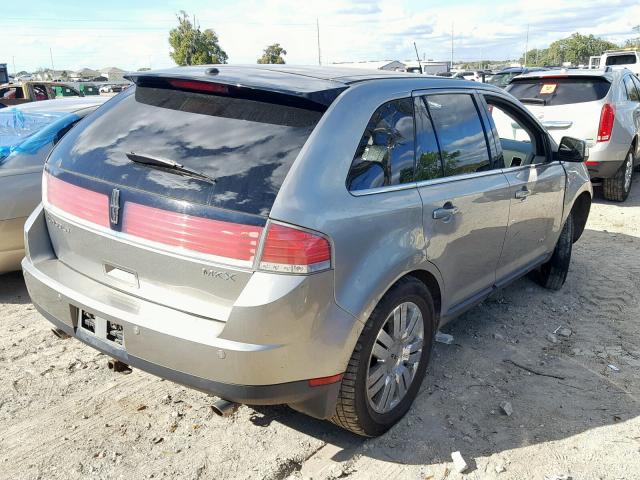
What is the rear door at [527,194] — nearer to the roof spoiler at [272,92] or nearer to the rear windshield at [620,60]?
the roof spoiler at [272,92]

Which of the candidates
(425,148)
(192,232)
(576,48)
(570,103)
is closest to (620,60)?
(570,103)

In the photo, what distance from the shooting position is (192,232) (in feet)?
7.86

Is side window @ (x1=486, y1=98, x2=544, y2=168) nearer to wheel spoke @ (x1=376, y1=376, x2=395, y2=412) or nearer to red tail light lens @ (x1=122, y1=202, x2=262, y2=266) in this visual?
wheel spoke @ (x1=376, y1=376, x2=395, y2=412)

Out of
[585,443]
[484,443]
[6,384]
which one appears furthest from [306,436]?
[6,384]

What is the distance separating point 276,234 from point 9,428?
1825mm

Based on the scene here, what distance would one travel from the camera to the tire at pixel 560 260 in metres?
5.04

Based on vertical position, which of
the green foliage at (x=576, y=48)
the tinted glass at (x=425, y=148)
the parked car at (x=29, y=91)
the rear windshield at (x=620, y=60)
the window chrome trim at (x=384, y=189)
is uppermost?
the green foliage at (x=576, y=48)

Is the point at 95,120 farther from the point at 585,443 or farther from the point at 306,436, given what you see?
the point at 585,443

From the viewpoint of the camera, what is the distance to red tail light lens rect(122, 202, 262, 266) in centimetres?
231

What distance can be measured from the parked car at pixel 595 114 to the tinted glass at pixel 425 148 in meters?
5.52

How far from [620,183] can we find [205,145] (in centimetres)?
744

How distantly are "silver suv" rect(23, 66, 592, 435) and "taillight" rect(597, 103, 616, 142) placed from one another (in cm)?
542

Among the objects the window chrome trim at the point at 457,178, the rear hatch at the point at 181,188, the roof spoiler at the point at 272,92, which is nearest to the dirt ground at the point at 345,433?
the rear hatch at the point at 181,188

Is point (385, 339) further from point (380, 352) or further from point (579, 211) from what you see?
point (579, 211)
